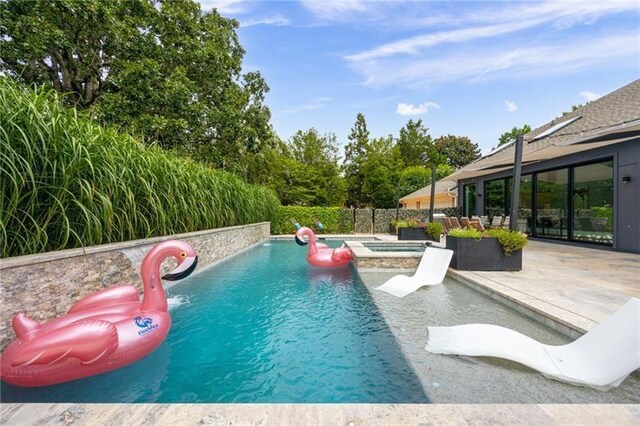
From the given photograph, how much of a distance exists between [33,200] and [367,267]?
5.77 meters

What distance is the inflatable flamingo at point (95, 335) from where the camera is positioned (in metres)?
2.21

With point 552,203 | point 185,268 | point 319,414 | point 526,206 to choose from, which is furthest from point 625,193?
point 185,268

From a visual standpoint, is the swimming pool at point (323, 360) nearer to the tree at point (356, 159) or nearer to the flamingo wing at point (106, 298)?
the flamingo wing at point (106, 298)

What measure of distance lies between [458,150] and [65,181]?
50.3 metres

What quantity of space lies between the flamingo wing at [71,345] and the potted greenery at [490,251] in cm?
587

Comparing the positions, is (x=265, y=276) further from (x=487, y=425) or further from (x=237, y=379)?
(x=487, y=425)

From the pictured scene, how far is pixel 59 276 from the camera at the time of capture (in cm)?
319

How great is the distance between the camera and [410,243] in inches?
411

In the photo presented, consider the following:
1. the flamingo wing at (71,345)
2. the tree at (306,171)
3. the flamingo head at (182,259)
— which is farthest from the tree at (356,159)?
the flamingo wing at (71,345)

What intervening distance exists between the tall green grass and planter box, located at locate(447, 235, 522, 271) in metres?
5.96

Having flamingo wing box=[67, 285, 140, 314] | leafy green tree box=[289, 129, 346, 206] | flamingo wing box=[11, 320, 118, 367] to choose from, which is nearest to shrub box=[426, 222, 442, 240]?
flamingo wing box=[67, 285, 140, 314]

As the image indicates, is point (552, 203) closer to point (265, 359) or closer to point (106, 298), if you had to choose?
point (265, 359)

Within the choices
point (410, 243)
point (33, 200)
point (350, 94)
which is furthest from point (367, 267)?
point (350, 94)

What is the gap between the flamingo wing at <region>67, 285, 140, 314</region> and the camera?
111 inches
